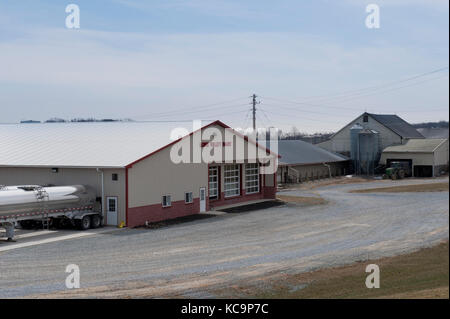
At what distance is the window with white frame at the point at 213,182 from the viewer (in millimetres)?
38562

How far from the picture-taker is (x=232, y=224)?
101 feet

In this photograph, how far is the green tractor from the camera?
61812 millimetres

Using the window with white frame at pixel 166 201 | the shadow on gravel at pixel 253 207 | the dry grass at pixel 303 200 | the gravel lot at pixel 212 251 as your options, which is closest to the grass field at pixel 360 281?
the gravel lot at pixel 212 251

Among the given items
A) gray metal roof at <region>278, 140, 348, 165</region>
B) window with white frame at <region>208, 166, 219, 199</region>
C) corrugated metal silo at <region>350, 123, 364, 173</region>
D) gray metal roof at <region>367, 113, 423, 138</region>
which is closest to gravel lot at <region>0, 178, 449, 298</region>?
window with white frame at <region>208, 166, 219, 199</region>

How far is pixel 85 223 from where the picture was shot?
93.1 ft

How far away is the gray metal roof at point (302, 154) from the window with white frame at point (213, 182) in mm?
20209

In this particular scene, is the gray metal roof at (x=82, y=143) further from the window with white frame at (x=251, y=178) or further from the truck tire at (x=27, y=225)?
the window with white frame at (x=251, y=178)

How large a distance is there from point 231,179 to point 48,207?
54.6 ft

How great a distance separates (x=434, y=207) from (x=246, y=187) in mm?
13901

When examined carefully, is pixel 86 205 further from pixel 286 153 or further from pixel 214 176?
pixel 286 153

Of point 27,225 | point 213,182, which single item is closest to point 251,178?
point 213,182

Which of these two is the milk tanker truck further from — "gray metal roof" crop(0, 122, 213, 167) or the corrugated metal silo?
the corrugated metal silo

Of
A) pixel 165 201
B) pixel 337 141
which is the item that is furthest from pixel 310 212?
pixel 337 141

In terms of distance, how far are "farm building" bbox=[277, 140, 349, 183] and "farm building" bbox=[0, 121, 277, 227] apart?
18.7 metres
